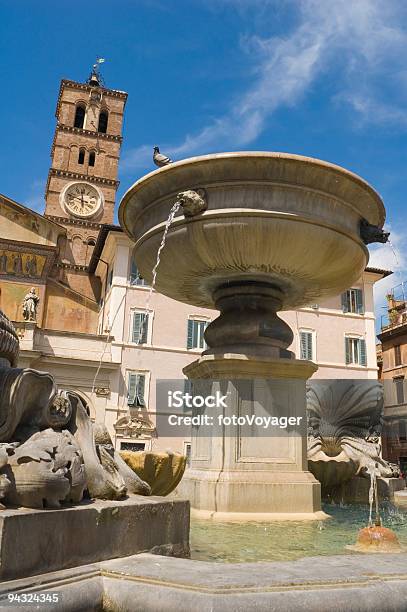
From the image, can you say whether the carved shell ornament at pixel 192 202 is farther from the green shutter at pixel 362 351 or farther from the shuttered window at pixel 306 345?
the green shutter at pixel 362 351

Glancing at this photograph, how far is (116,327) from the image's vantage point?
25.3 meters

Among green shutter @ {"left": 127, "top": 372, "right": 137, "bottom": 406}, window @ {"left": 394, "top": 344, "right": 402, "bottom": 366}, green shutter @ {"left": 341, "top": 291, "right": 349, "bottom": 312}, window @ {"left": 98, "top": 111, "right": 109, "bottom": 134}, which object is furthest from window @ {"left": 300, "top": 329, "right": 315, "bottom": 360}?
window @ {"left": 98, "top": 111, "right": 109, "bottom": 134}

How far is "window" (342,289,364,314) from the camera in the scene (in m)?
29.5

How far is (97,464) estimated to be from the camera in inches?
116

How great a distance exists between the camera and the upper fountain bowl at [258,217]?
5.19m

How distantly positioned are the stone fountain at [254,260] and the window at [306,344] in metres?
21.9

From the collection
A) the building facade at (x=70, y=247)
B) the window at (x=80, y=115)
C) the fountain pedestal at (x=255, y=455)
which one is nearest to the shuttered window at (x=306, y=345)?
the building facade at (x=70, y=247)

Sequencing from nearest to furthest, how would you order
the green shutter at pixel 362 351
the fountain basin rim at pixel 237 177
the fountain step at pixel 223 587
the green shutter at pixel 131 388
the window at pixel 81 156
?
the fountain step at pixel 223 587 < the fountain basin rim at pixel 237 177 < the green shutter at pixel 131 388 < the green shutter at pixel 362 351 < the window at pixel 81 156

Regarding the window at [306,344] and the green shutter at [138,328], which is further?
the window at [306,344]

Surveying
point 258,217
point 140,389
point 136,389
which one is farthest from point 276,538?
point 140,389

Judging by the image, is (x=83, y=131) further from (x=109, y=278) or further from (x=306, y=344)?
(x=306, y=344)

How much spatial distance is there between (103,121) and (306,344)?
32.6 meters

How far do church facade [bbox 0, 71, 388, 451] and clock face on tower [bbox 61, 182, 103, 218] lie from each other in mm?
7888

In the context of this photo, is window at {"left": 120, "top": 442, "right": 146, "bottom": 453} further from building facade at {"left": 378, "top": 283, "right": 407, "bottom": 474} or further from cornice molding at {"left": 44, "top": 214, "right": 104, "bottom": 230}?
cornice molding at {"left": 44, "top": 214, "right": 104, "bottom": 230}
